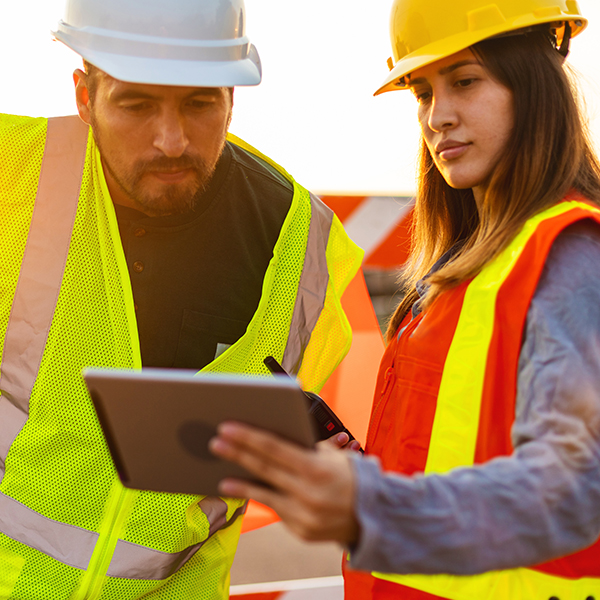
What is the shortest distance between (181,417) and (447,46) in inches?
49.5

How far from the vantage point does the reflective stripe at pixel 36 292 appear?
6.40 ft

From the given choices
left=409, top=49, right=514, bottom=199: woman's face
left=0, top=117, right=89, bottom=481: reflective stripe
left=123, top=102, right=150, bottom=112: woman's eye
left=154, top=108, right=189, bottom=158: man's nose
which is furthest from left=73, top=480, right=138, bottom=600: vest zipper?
left=409, top=49, right=514, bottom=199: woman's face

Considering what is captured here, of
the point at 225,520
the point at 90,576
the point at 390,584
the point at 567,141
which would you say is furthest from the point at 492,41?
the point at 90,576

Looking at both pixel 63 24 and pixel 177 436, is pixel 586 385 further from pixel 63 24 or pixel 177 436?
pixel 63 24

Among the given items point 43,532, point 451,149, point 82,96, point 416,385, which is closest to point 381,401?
point 416,385

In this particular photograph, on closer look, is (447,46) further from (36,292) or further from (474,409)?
(36,292)

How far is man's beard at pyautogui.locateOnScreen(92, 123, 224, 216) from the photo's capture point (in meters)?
2.06

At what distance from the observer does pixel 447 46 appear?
1.78 meters

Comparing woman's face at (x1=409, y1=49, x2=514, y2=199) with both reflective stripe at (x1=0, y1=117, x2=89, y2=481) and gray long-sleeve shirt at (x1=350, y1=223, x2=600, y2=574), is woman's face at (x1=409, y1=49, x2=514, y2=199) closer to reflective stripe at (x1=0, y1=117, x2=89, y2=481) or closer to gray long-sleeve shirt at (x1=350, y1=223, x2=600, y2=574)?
gray long-sleeve shirt at (x1=350, y1=223, x2=600, y2=574)

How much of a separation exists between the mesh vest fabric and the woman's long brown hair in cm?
84

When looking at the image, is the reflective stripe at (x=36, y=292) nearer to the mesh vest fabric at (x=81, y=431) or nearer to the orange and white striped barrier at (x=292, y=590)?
the mesh vest fabric at (x=81, y=431)

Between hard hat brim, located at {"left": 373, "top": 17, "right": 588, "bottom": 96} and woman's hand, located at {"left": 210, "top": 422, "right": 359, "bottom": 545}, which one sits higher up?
hard hat brim, located at {"left": 373, "top": 17, "right": 588, "bottom": 96}

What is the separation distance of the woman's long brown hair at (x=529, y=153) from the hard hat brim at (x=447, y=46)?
0.04 m

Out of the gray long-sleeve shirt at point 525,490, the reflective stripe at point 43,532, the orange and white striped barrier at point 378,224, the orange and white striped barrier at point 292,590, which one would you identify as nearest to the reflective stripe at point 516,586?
the gray long-sleeve shirt at point 525,490
